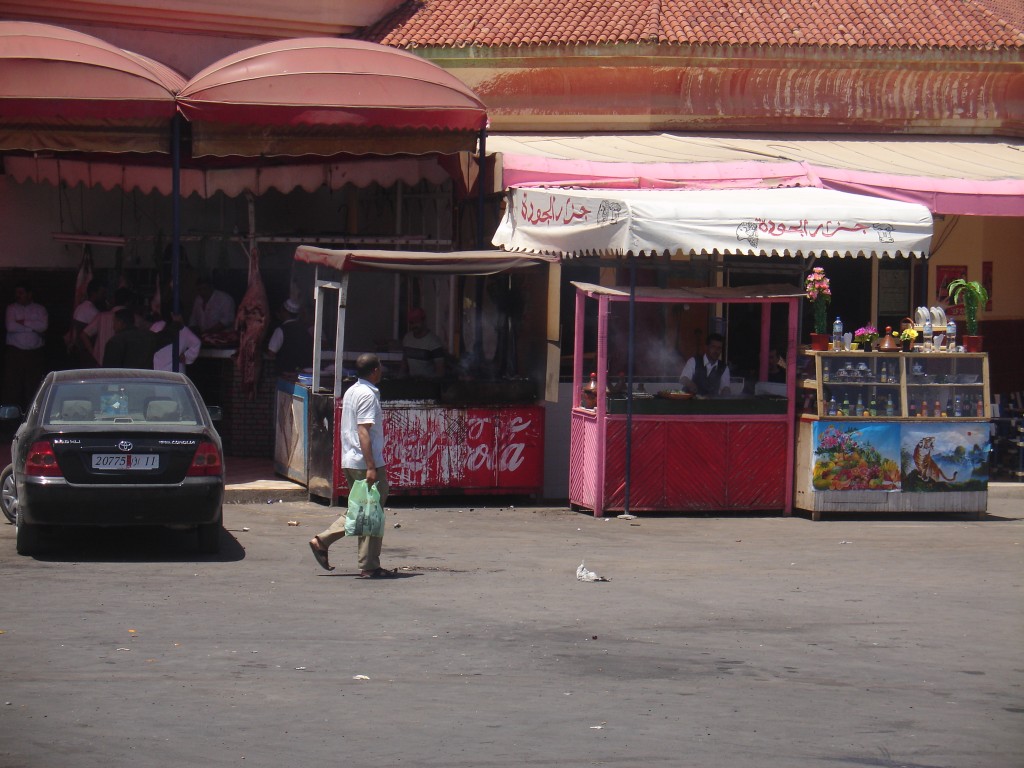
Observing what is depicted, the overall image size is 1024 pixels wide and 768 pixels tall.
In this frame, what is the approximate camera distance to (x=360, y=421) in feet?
35.1

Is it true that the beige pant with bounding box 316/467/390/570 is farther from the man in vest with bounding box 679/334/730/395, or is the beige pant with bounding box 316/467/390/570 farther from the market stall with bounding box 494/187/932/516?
the man in vest with bounding box 679/334/730/395

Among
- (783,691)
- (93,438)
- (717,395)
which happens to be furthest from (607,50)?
(783,691)

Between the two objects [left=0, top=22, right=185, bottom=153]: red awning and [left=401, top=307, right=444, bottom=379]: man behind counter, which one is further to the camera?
[left=401, top=307, right=444, bottom=379]: man behind counter

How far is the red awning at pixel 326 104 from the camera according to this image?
14.8 m

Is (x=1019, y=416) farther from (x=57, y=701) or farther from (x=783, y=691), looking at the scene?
(x=57, y=701)

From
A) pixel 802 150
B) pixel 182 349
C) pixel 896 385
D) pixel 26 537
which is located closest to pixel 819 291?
pixel 896 385

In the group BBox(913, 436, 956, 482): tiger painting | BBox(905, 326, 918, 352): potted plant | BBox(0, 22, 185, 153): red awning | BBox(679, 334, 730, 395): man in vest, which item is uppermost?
BBox(0, 22, 185, 153): red awning

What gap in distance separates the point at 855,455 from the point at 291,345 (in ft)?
21.6

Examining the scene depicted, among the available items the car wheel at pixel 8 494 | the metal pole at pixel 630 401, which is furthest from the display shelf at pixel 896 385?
the car wheel at pixel 8 494

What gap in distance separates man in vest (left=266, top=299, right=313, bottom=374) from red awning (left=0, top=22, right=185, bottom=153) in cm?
300

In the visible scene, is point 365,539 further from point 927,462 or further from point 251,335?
point 251,335

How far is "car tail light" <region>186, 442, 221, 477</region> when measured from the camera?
11094mm

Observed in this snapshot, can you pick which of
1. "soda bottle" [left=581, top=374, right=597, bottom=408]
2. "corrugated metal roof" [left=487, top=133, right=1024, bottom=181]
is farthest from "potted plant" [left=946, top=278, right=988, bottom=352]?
"soda bottle" [left=581, top=374, right=597, bottom=408]

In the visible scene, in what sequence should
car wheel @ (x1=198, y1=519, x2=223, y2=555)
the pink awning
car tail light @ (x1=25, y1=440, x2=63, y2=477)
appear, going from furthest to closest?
the pink awning → car wheel @ (x1=198, y1=519, x2=223, y2=555) → car tail light @ (x1=25, y1=440, x2=63, y2=477)
